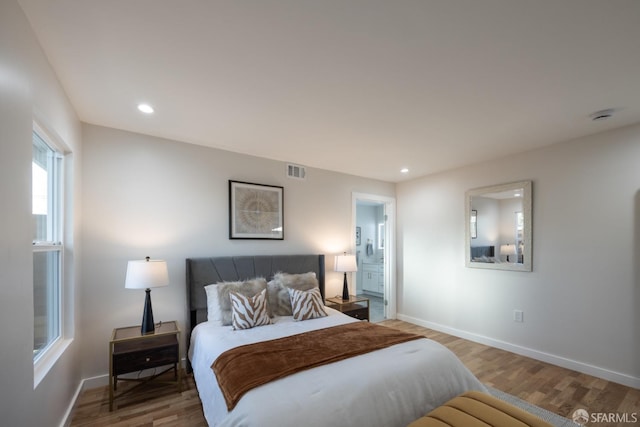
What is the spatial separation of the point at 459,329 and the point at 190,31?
4.64 meters

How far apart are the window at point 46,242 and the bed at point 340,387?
3.50 ft

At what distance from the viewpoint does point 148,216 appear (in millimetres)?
2986

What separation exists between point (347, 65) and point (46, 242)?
243cm

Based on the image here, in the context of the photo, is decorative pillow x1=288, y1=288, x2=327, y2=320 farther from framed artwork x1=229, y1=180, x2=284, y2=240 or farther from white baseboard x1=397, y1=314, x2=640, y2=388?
white baseboard x1=397, y1=314, x2=640, y2=388

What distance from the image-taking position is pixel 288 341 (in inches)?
89.5

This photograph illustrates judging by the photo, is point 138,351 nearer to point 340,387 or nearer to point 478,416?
point 340,387

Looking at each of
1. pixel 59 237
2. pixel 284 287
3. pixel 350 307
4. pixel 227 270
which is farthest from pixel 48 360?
pixel 350 307

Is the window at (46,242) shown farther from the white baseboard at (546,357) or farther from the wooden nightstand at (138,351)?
the white baseboard at (546,357)

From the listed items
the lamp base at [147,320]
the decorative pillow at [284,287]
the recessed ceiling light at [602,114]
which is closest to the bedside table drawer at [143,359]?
the lamp base at [147,320]

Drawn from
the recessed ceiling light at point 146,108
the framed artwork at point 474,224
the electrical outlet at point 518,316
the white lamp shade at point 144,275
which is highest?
the recessed ceiling light at point 146,108

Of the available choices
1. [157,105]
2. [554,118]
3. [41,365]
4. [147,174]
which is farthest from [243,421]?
[554,118]

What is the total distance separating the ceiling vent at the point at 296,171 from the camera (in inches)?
157

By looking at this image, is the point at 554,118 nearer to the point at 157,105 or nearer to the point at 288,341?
Result: the point at 288,341
